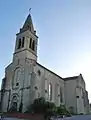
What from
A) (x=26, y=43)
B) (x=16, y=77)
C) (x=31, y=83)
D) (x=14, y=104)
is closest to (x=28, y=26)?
(x=26, y=43)

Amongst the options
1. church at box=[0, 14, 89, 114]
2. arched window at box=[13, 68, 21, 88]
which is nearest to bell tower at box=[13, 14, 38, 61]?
church at box=[0, 14, 89, 114]

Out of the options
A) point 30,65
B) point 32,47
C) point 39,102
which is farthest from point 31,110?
point 32,47

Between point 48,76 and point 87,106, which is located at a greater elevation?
point 48,76

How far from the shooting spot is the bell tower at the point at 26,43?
138 ft

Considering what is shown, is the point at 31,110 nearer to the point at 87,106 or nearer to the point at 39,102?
the point at 39,102

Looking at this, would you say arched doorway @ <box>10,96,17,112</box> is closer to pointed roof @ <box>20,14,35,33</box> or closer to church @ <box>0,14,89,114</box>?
church @ <box>0,14,89,114</box>

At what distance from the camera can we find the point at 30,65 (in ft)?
127

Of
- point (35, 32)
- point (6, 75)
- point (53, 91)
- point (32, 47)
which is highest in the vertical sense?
point (35, 32)

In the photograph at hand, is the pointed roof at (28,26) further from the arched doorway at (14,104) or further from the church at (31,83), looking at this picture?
the arched doorway at (14,104)

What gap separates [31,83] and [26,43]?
11693 mm

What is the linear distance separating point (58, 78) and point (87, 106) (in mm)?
13046

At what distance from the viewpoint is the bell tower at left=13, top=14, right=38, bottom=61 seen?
42.0 metres

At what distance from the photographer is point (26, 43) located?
42938mm

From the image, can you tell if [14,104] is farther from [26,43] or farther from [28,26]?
[28,26]
